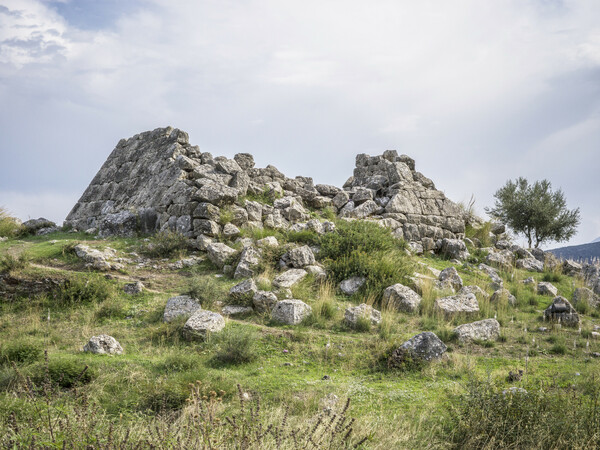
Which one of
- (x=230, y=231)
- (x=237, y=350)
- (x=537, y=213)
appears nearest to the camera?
(x=237, y=350)

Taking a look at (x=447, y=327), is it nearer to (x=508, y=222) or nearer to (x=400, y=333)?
(x=400, y=333)

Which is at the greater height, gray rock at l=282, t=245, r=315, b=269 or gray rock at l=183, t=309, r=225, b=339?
gray rock at l=282, t=245, r=315, b=269

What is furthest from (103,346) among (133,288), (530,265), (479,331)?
(530,265)

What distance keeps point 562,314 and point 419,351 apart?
18.0ft

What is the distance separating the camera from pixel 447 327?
999 cm

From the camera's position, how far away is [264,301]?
1073 centimetres

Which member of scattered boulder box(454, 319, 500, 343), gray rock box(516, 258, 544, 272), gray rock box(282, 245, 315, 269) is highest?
gray rock box(516, 258, 544, 272)

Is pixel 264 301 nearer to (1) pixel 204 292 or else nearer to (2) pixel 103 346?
(1) pixel 204 292

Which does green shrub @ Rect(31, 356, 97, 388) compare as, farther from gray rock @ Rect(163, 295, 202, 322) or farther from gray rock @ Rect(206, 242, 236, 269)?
gray rock @ Rect(206, 242, 236, 269)

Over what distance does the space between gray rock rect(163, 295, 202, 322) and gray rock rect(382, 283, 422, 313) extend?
477cm

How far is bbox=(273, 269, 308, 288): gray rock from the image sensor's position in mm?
11880

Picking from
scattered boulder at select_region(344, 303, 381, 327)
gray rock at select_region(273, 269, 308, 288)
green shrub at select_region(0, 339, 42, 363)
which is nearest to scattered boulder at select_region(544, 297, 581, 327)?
scattered boulder at select_region(344, 303, 381, 327)

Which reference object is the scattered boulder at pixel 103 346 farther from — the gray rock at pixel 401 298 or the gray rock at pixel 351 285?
the gray rock at pixel 401 298

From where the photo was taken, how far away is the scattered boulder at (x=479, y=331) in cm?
959
